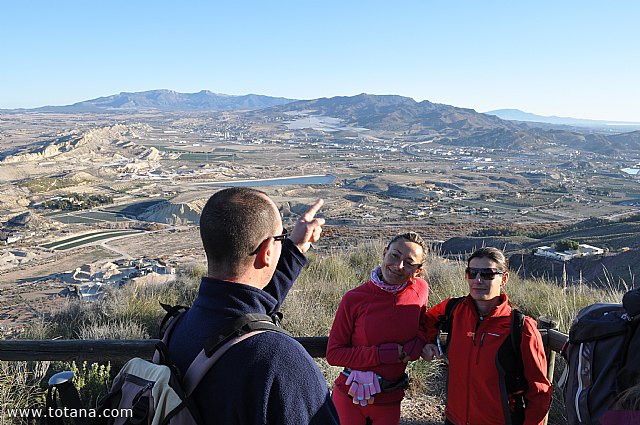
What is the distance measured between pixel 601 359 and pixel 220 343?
1421 millimetres

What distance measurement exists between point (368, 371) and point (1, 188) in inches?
2628

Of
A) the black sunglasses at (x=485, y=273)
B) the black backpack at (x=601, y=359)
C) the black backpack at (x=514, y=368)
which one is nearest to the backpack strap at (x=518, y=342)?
the black backpack at (x=514, y=368)

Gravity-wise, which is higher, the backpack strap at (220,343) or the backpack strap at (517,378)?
the backpack strap at (220,343)

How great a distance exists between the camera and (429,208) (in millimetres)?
51812

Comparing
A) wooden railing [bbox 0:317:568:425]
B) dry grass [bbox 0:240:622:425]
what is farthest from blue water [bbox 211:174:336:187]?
wooden railing [bbox 0:317:568:425]

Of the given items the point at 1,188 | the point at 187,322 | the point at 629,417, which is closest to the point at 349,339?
the point at 187,322

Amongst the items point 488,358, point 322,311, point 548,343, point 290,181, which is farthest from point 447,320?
point 290,181

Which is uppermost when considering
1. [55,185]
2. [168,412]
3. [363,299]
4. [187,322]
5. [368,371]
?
[187,322]

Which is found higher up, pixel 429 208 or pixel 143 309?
pixel 143 309

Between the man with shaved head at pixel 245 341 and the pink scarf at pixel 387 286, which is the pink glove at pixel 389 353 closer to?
the pink scarf at pixel 387 286

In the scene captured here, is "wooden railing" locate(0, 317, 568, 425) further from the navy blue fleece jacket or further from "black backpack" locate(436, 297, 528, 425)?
the navy blue fleece jacket

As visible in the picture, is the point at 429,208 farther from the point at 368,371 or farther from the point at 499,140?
the point at 499,140

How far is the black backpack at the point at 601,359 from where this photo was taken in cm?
187

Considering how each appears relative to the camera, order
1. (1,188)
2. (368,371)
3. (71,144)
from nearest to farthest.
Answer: (368,371) < (1,188) < (71,144)
